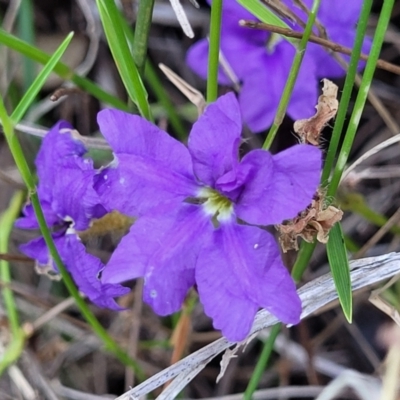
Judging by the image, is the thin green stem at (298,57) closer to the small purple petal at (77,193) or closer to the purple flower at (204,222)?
the purple flower at (204,222)

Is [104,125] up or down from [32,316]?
up

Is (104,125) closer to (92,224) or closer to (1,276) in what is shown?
Answer: (92,224)

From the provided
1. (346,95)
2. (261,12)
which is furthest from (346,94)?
(261,12)

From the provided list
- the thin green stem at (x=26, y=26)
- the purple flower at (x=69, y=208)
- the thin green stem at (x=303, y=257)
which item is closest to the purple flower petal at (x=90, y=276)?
the purple flower at (x=69, y=208)

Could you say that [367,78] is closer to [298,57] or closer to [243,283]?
[298,57]

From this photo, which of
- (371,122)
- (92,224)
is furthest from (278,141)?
(92,224)
